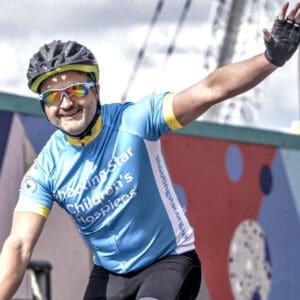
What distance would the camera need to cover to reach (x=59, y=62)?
14.2 ft

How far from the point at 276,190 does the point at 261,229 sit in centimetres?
45

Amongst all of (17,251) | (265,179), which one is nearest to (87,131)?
(17,251)

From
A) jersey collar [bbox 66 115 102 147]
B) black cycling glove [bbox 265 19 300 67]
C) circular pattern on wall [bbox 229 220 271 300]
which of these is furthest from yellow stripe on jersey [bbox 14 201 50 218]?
circular pattern on wall [bbox 229 220 271 300]

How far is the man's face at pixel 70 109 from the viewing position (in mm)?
4238

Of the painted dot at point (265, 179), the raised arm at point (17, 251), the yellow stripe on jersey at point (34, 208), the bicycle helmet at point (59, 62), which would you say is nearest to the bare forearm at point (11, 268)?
the raised arm at point (17, 251)

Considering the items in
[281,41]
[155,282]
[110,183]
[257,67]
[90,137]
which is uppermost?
[281,41]

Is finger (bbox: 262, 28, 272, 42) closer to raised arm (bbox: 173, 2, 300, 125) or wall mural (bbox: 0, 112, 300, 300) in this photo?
raised arm (bbox: 173, 2, 300, 125)

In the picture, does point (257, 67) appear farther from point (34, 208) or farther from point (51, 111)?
point (34, 208)

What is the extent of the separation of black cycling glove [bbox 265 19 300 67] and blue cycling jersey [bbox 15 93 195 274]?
1.74 feet

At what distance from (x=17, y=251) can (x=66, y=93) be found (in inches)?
28.4

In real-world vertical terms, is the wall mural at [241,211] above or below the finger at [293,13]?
below

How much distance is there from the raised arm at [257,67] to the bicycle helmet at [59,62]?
590mm

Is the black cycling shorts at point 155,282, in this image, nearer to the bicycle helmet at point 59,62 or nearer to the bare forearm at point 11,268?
the bare forearm at point 11,268

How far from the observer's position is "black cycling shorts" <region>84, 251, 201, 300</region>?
13.9 feet
